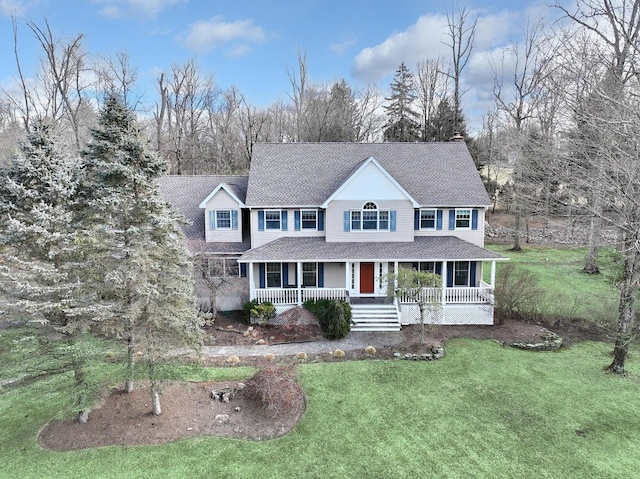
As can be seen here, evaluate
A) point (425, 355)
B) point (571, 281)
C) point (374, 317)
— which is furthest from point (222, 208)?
point (571, 281)

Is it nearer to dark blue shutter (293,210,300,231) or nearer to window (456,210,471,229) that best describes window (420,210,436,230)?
window (456,210,471,229)

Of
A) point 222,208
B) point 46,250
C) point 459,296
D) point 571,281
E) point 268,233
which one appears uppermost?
point 222,208

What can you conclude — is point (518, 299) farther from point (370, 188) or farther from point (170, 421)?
point (170, 421)

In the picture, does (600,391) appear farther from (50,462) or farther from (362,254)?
(50,462)

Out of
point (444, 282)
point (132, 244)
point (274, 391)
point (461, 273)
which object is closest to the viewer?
point (132, 244)

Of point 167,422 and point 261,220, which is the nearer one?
point 167,422

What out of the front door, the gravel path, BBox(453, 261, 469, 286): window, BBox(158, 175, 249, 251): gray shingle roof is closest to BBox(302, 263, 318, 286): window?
the front door

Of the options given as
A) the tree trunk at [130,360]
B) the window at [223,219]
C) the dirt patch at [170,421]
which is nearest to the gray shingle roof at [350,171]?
the window at [223,219]
